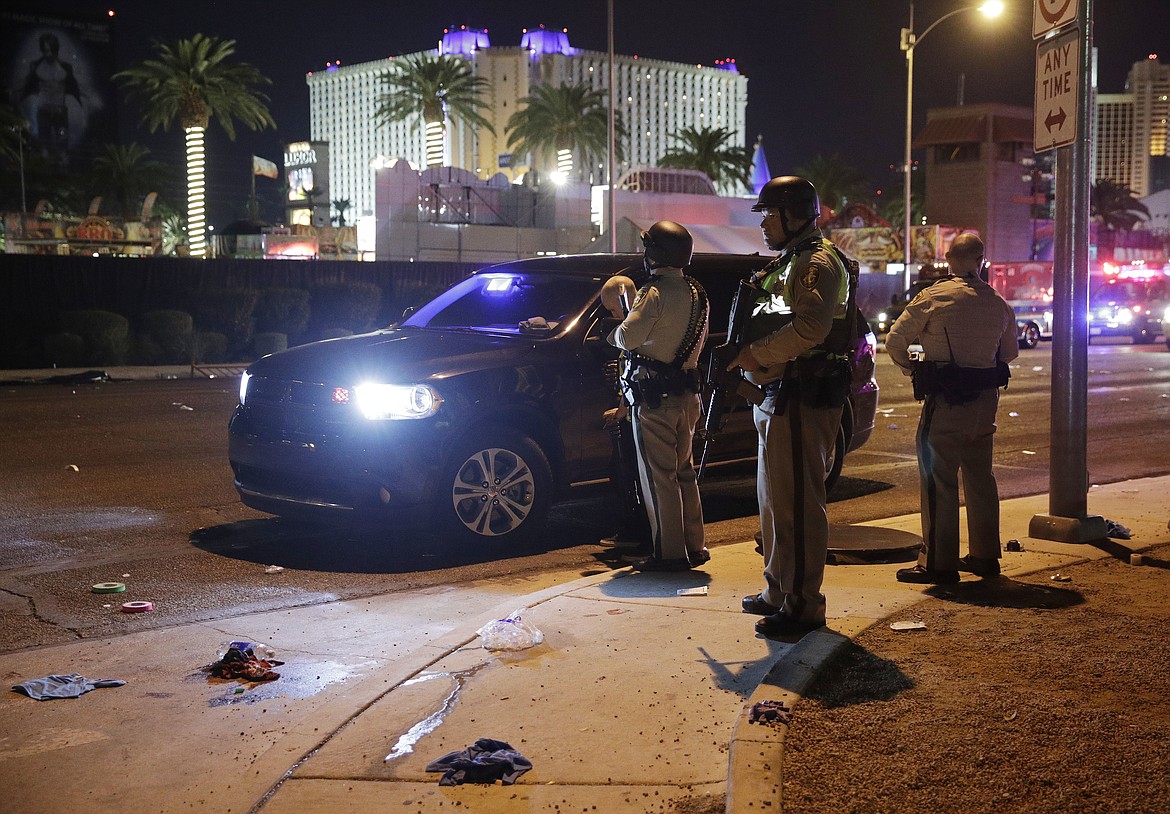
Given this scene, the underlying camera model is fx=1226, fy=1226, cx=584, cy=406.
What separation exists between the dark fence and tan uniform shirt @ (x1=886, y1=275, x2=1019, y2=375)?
2326 cm

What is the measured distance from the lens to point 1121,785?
146 inches

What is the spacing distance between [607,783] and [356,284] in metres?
32.6

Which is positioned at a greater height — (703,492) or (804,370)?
(804,370)

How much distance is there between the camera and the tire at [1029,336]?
37569 millimetres

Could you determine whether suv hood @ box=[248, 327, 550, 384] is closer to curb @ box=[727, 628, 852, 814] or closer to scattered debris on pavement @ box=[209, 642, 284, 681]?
scattered debris on pavement @ box=[209, 642, 284, 681]

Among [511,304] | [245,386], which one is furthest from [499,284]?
[245,386]

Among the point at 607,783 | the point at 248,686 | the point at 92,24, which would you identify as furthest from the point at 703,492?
the point at 92,24

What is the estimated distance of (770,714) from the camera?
431cm

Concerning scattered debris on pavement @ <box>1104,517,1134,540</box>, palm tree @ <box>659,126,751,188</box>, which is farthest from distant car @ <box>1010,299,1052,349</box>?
palm tree @ <box>659,126,751,188</box>

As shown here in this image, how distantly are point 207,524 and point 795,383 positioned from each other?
5179 millimetres

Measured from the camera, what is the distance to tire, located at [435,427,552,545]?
25.0 feet

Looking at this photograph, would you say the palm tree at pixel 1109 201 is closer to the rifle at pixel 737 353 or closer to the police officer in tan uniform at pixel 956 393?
the police officer in tan uniform at pixel 956 393

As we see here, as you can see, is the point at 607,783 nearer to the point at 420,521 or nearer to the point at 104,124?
the point at 420,521

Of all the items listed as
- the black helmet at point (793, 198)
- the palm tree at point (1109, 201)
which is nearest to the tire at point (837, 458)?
the black helmet at point (793, 198)
